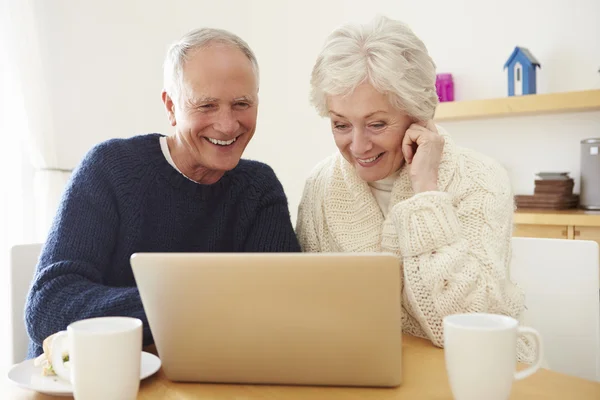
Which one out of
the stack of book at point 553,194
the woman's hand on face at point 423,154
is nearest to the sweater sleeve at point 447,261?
the woman's hand on face at point 423,154

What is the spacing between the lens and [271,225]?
1.50 metres

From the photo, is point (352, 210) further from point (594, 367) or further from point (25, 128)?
point (25, 128)

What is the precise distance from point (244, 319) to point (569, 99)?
2.60m

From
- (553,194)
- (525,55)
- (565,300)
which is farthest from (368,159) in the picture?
(525,55)

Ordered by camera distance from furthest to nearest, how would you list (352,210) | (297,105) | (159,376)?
(297,105) < (352,210) < (159,376)

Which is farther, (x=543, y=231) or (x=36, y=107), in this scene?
(x=36, y=107)

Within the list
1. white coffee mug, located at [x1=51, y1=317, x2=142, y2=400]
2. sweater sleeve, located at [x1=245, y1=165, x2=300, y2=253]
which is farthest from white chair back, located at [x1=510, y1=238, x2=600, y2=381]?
white coffee mug, located at [x1=51, y1=317, x2=142, y2=400]

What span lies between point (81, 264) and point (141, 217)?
0.24 meters

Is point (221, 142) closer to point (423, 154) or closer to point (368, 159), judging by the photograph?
point (368, 159)

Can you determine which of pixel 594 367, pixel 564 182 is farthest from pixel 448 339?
pixel 564 182

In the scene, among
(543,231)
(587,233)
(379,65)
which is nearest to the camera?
(379,65)

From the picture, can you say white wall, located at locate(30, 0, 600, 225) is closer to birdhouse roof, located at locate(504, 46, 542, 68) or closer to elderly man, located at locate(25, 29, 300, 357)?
birdhouse roof, located at locate(504, 46, 542, 68)

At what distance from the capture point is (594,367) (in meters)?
1.37

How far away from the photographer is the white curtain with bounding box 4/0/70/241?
3004 millimetres
